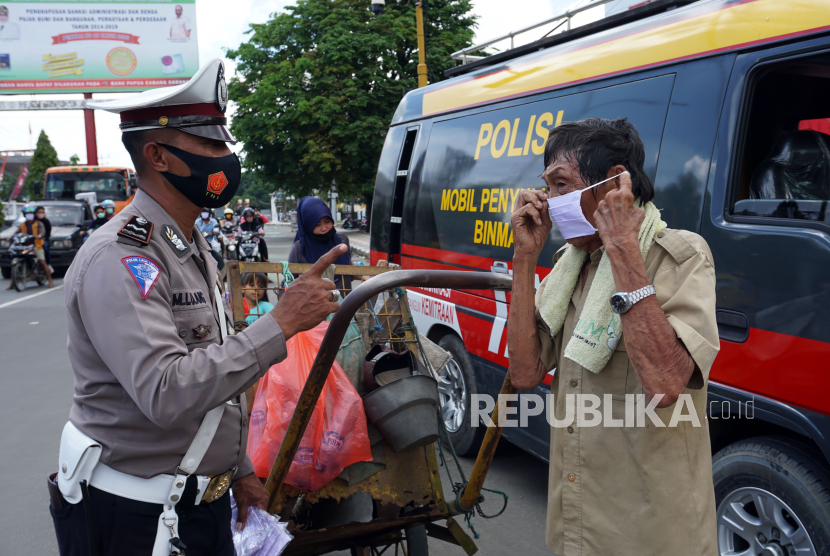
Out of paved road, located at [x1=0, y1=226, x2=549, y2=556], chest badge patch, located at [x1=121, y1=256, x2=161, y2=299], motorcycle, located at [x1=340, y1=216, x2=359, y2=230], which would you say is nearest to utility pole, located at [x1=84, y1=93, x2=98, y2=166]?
motorcycle, located at [x1=340, y1=216, x2=359, y2=230]

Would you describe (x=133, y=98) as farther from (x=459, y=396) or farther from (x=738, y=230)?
(x=459, y=396)

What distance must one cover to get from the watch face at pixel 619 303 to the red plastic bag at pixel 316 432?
1231 millimetres

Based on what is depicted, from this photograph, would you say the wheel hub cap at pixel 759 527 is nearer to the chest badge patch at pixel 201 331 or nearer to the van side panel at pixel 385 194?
the chest badge patch at pixel 201 331

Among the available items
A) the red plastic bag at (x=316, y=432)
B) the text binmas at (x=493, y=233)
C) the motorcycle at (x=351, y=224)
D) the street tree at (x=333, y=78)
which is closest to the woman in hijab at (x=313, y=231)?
the text binmas at (x=493, y=233)

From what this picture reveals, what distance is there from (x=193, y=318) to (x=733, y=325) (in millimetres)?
1993

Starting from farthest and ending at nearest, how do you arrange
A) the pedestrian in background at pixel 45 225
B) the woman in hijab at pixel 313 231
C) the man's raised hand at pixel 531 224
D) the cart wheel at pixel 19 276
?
the pedestrian in background at pixel 45 225 < the cart wheel at pixel 19 276 < the woman in hijab at pixel 313 231 < the man's raised hand at pixel 531 224

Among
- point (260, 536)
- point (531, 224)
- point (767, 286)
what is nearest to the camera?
point (531, 224)

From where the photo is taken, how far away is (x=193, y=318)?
170cm

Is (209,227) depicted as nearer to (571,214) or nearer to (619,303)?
(571,214)

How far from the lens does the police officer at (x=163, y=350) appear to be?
1.48 metres

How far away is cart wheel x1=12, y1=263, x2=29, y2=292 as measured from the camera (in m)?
14.0

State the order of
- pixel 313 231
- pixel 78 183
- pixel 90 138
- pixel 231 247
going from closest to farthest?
pixel 313 231, pixel 231 247, pixel 78 183, pixel 90 138

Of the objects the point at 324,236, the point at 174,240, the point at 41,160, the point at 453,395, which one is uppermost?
the point at 41,160

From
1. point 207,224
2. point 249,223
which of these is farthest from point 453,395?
point 249,223
